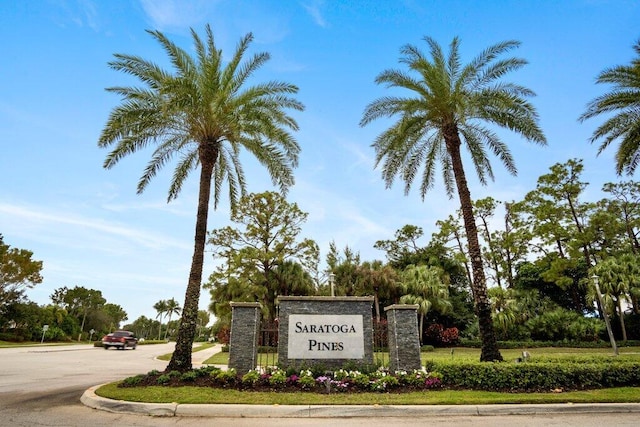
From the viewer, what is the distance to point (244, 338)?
11.3m

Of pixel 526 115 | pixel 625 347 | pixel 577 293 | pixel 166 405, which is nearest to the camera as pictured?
pixel 166 405

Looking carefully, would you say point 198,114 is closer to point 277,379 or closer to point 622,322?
point 277,379

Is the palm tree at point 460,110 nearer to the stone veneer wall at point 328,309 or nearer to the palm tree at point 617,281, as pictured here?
the stone veneer wall at point 328,309

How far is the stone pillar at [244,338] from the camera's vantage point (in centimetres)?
1107

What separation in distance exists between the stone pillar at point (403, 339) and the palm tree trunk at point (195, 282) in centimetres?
588

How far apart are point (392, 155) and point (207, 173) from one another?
8097 mm

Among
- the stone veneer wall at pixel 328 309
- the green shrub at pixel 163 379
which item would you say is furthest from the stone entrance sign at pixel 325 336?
the green shrub at pixel 163 379

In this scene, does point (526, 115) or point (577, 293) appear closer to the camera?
point (526, 115)

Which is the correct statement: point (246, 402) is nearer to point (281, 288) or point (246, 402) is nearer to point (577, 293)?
point (281, 288)

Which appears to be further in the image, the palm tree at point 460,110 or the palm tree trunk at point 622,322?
the palm tree trunk at point 622,322

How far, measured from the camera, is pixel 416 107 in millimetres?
14672

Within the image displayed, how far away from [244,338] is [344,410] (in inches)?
176

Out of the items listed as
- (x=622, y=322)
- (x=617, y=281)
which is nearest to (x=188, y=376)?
(x=617, y=281)

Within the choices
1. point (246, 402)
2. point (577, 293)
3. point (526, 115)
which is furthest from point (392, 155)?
point (577, 293)
